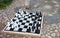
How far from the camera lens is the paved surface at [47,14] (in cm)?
249

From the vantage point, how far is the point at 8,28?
248cm

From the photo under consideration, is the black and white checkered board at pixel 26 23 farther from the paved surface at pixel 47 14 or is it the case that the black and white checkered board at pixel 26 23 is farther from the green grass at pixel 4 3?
the green grass at pixel 4 3

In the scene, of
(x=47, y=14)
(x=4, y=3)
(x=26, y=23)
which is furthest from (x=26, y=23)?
(x=4, y=3)

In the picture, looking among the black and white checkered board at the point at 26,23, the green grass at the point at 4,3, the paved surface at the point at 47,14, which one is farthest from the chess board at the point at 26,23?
the green grass at the point at 4,3

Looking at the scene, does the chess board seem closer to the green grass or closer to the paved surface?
the paved surface

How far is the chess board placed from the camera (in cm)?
245

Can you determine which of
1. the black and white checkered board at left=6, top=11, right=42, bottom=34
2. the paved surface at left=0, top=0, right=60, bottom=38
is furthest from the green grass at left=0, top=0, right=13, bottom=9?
the black and white checkered board at left=6, top=11, right=42, bottom=34

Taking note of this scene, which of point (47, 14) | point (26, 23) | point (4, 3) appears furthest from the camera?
point (4, 3)

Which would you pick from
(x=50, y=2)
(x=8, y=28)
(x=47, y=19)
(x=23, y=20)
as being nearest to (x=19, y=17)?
(x=23, y=20)

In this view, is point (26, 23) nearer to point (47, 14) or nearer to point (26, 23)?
point (26, 23)

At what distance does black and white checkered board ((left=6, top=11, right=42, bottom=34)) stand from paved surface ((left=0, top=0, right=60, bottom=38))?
0.16m

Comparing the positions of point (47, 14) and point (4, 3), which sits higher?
point (4, 3)

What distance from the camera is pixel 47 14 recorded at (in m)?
2.98

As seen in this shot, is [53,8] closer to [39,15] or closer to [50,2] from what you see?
[50,2]
